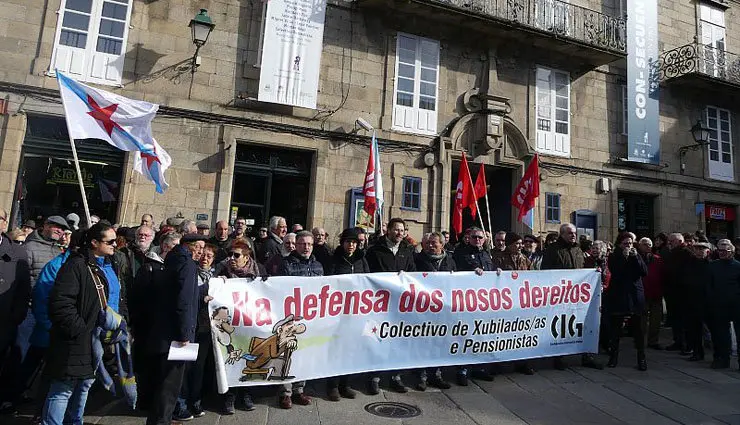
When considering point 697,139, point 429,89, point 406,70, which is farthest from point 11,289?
point 697,139

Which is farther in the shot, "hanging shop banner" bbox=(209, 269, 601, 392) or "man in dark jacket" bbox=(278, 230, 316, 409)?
"man in dark jacket" bbox=(278, 230, 316, 409)

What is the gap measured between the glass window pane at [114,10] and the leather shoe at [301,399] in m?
9.32

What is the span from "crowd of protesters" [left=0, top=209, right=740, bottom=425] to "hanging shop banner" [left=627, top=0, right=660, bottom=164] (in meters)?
7.46

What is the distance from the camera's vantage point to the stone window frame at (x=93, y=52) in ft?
31.0

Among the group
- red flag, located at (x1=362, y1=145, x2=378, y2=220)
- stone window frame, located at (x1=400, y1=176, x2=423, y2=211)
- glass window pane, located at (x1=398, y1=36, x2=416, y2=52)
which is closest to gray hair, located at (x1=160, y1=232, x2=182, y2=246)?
red flag, located at (x1=362, y1=145, x2=378, y2=220)

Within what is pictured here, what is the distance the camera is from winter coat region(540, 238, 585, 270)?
6.58m

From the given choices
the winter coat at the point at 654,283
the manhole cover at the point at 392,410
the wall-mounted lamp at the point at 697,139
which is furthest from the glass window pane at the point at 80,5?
the wall-mounted lamp at the point at 697,139

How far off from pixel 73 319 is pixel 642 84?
624 inches

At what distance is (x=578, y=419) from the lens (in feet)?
15.2

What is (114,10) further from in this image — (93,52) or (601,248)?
(601,248)

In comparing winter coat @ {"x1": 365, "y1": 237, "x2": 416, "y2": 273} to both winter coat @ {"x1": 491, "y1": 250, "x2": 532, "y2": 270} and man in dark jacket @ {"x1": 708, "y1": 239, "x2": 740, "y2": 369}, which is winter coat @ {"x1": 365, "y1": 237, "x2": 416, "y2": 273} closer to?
winter coat @ {"x1": 491, "y1": 250, "x2": 532, "y2": 270}

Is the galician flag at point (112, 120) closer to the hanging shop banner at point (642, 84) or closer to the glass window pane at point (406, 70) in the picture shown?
the glass window pane at point (406, 70)

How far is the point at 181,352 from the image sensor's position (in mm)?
3727

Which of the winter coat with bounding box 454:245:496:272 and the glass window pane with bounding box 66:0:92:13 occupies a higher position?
the glass window pane with bounding box 66:0:92:13
